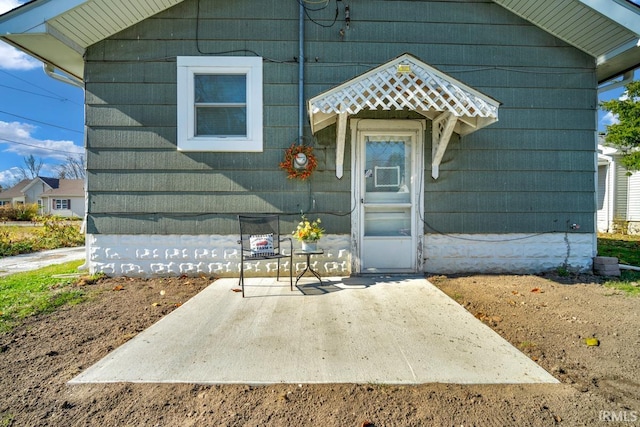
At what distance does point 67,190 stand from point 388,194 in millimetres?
40197

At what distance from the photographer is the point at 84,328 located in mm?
2992

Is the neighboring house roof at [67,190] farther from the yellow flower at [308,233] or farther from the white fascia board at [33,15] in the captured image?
the yellow flower at [308,233]

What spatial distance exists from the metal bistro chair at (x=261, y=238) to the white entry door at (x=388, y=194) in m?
1.19

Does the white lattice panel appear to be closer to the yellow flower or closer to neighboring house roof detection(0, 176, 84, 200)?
the yellow flower

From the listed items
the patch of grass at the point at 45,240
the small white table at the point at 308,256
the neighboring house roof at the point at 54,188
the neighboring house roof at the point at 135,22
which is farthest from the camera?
the neighboring house roof at the point at 54,188

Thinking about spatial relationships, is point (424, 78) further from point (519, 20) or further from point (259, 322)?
point (259, 322)

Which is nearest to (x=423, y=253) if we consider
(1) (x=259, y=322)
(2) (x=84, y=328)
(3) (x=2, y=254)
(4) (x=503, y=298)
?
(4) (x=503, y=298)

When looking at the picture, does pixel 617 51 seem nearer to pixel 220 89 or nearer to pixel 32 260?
pixel 220 89

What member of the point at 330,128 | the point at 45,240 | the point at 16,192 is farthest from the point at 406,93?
the point at 16,192

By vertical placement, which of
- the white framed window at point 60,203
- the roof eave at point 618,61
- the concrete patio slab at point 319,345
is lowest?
the concrete patio slab at point 319,345

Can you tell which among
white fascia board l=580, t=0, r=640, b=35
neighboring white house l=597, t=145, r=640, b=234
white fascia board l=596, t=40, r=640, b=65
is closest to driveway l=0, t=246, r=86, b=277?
white fascia board l=580, t=0, r=640, b=35

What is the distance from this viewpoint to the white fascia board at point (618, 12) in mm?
4012

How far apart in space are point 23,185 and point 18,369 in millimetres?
49281

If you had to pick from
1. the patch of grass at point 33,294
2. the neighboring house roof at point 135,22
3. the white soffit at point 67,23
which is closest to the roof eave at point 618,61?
the neighboring house roof at point 135,22
